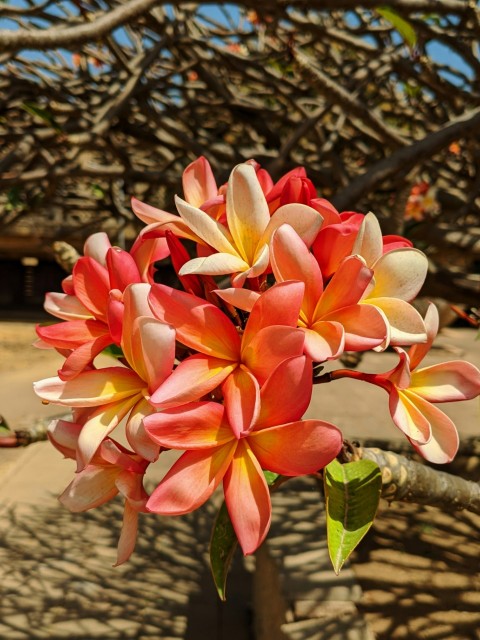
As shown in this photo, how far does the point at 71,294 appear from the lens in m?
0.72

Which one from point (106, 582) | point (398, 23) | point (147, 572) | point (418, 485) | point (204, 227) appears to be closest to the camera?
point (204, 227)

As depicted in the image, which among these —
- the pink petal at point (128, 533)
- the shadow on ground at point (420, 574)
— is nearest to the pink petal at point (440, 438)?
the pink petal at point (128, 533)

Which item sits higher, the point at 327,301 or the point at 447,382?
the point at 327,301

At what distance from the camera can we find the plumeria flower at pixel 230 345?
0.48m

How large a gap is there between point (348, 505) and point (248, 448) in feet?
0.53

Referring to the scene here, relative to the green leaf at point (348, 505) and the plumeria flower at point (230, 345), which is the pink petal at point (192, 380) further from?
the green leaf at point (348, 505)

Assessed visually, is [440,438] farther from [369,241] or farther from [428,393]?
[369,241]

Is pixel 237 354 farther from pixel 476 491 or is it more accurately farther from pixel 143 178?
pixel 143 178

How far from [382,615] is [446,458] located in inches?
67.6

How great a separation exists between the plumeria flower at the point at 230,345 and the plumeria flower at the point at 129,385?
0.02 metres

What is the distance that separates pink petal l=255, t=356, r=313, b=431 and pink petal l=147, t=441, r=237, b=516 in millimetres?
51

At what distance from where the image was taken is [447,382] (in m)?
0.65

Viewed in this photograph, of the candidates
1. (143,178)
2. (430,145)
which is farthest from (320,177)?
(430,145)

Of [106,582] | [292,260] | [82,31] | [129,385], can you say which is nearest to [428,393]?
[292,260]
